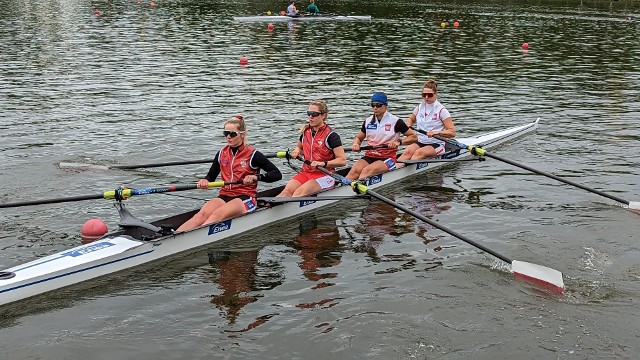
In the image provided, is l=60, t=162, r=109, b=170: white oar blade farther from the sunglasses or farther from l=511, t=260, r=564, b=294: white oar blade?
l=511, t=260, r=564, b=294: white oar blade

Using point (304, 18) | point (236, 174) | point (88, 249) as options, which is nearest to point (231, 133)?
point (236, 174)

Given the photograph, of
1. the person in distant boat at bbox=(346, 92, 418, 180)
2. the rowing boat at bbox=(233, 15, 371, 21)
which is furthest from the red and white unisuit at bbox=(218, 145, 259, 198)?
the rowing boat at bbox=(233, 15, 371, 21)

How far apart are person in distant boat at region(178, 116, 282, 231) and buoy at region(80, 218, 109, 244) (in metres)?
1.45

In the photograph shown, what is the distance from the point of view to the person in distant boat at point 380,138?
14.2 m

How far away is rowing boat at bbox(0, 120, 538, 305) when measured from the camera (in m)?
9.49

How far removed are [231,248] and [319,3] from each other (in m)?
55.9

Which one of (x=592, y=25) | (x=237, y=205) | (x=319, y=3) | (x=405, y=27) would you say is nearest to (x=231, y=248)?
(x=237, y=205)

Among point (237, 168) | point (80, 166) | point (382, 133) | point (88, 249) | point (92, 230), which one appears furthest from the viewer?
point (80, 166)

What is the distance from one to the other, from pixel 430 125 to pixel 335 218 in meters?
3.89

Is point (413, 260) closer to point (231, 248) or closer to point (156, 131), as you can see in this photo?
point (231, 248)

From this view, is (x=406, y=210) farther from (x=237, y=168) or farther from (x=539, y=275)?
(x=237, y=168)

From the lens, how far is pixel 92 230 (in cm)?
1171

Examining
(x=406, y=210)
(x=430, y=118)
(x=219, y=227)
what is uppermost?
(x=430, y=118)

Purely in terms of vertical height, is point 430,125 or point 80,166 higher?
point 430,125
